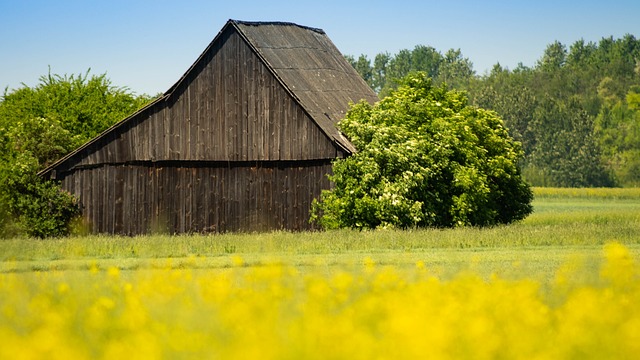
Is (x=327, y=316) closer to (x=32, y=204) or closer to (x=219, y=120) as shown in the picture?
(x=219, y=120)

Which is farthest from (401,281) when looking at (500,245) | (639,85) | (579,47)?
(579,47)

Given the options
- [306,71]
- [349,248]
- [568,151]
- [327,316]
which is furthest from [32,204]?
[568,151]

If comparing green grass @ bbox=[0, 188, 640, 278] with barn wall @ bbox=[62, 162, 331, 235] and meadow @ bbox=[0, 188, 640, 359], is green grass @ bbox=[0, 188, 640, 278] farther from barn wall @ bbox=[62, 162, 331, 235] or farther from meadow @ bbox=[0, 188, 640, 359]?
meadow @ bbox=[0, 188, 640, 359]

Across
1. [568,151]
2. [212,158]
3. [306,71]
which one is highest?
[306,71]

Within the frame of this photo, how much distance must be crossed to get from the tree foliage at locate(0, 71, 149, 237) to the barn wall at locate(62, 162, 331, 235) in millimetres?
1140

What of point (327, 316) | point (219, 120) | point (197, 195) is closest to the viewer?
point (327, 316)

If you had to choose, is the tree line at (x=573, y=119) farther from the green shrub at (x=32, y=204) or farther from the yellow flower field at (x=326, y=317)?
the yellow flower field at (x=326, y=317)

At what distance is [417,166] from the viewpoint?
39.7 metres

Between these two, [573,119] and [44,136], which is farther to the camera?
[573,119]

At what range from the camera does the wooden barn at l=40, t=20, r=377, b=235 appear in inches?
1598

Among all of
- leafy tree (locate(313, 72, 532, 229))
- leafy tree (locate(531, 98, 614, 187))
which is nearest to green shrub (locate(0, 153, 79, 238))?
leafy tree (locate(313, 72, 532, 229))

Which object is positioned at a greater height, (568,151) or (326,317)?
(568,151)

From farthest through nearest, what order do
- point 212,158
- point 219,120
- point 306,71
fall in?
point 306,71, point 219,120, point 212,158

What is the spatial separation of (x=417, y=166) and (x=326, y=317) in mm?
29399
